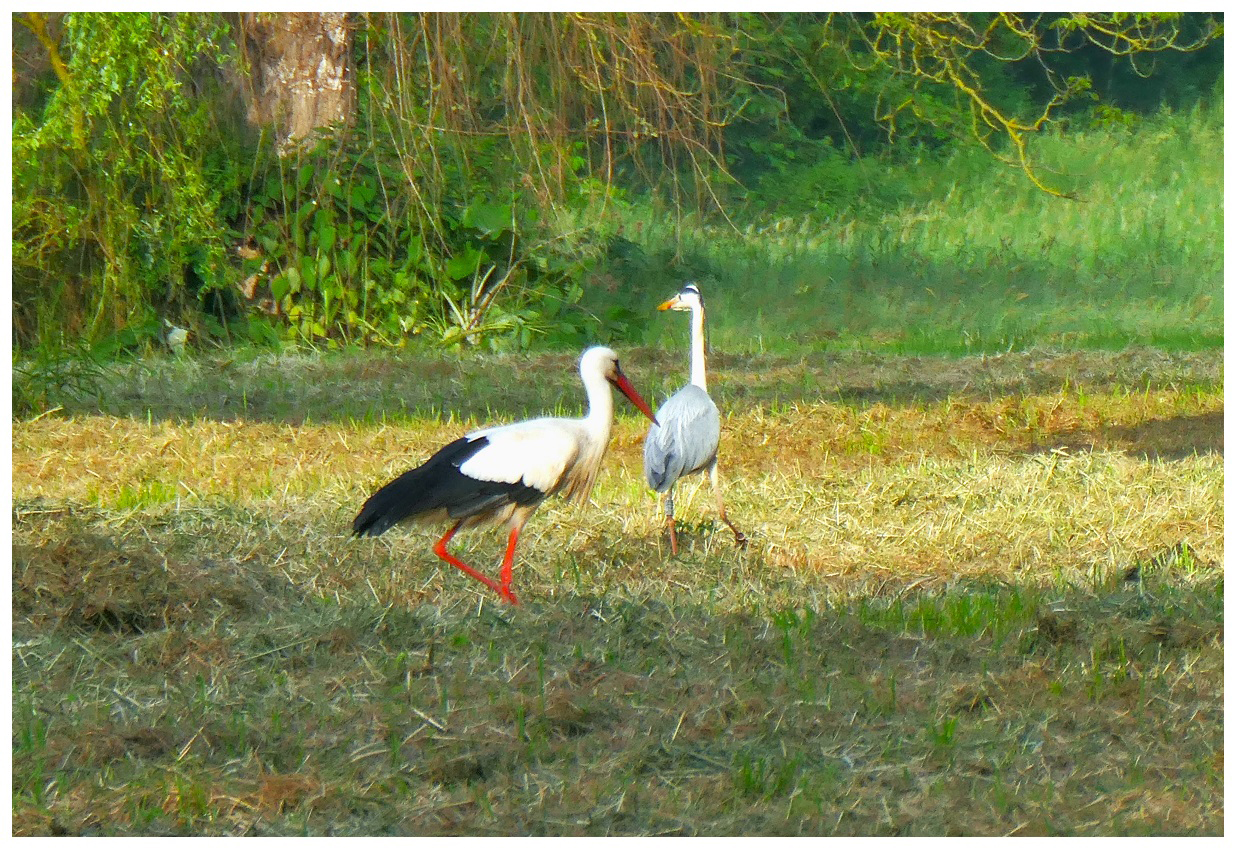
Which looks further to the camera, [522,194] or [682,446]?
[522,194]

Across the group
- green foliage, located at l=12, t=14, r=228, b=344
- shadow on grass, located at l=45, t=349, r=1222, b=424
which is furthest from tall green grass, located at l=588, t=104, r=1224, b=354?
green foliage, located at l=12, t=14, r=228, b=344

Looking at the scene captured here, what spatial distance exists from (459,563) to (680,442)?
42.5 inches

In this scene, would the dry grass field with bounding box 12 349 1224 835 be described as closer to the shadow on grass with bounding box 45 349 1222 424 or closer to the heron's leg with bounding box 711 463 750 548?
the heron's leg with bounding box 711 463 750 548

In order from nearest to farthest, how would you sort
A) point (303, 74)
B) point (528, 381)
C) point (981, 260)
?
point (528, 381) → point (303, 74) → point (981, 260)

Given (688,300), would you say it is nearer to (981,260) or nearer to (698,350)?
(698,350)

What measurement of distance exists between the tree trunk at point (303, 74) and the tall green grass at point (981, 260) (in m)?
2.85

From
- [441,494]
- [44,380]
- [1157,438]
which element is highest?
[441,494]

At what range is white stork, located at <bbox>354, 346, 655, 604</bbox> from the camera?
505cm

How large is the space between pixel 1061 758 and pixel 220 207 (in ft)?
30.1

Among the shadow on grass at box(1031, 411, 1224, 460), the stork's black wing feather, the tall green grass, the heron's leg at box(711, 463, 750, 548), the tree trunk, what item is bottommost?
the tall green grass

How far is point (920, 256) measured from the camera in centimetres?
1727

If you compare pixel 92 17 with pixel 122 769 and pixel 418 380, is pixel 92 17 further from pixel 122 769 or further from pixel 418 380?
pixel 122 769

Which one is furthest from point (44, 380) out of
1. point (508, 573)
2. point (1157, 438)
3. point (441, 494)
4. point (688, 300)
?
point (1157, 438)

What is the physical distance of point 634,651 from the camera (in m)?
4.50
